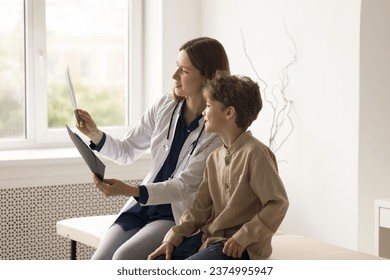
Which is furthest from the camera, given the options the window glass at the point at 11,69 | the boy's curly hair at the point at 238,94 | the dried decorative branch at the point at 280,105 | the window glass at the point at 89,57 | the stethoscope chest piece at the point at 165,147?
the window glass at the point at 89,57

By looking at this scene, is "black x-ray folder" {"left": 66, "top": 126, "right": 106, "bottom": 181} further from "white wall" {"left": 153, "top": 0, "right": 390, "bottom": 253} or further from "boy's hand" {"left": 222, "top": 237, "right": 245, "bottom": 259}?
"white wall" {"left": 153, "top": 0, "right": 390, "bottom": 253}

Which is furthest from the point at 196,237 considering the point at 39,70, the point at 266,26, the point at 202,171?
the point at 39,70

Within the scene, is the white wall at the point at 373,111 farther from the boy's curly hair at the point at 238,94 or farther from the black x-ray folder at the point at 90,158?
the black x-ray folder at the point at 90,158

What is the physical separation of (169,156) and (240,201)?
45 cm

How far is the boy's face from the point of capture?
8.89 feet

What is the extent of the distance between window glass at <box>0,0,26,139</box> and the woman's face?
6.50 ft

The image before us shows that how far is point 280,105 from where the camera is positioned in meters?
4.32

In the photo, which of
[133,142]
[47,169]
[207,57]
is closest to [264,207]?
[207,57]

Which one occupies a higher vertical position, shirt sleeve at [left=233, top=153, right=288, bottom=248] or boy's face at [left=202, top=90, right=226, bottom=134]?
boy's face at [left=202, top=90, right=226, bottom=134]

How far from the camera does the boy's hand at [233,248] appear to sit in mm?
2605

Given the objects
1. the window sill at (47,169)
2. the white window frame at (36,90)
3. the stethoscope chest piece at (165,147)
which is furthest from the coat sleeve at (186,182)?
the white window frame at (36,90)

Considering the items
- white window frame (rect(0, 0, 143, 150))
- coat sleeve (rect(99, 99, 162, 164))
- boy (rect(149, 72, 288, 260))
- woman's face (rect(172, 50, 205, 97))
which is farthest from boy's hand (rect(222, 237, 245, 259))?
white window frame (rect(0, 0, 143, 150))

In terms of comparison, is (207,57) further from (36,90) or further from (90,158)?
(36,90)

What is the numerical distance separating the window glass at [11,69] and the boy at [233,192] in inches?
85.4
